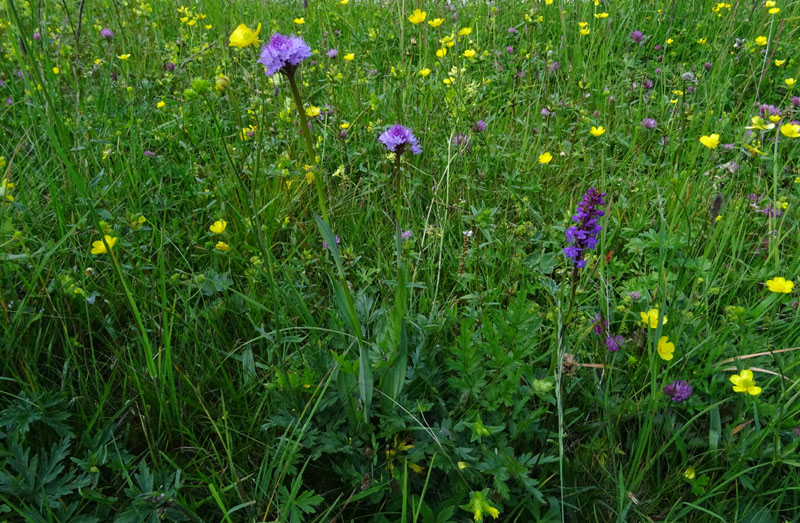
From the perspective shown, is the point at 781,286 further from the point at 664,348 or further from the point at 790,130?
the point at 790,130

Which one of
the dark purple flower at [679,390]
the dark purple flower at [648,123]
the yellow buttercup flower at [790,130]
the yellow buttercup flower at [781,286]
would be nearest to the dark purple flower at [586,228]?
the dark purple flower at [679,390]

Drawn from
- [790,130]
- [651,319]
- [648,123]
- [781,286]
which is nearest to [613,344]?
[651,319]

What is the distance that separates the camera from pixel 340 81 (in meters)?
2.48

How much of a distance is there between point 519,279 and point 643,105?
1477 millimetres

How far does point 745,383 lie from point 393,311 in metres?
0.81

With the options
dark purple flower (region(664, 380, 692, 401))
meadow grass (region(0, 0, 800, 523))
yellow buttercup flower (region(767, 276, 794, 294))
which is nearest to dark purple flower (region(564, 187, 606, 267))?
meadow grass (region(0, 0, 800, 523))

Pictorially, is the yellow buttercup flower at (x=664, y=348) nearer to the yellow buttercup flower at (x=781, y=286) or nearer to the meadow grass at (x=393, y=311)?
the meadow grass at (x=393, y=311)

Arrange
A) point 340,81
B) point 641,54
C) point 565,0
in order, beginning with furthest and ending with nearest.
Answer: point 565,0 → point 641,54 → point 340,81

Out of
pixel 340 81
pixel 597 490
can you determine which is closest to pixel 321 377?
pixel 597 490

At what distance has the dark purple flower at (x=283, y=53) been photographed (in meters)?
0.96

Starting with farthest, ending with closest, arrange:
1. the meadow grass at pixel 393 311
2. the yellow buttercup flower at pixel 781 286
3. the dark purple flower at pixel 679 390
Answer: the yellow buttercup flower at pixel 781 286
the dark purple flower at pixel 679 390
the meadow grass at pixel 393 311

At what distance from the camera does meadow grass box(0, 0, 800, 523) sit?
1085 mm

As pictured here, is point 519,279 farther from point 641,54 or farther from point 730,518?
point 641,54

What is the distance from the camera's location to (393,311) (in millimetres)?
1161
